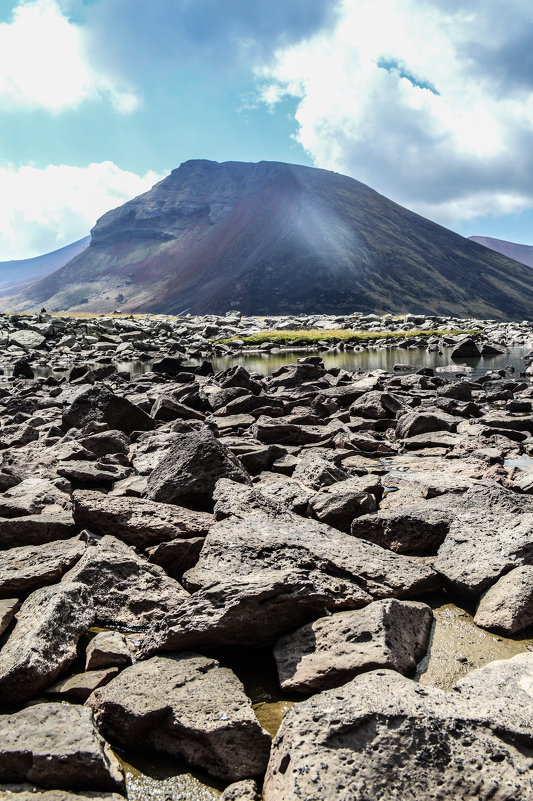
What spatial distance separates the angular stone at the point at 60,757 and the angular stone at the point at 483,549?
3201 millimetres

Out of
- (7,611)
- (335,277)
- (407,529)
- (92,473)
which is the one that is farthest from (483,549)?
(335,277)

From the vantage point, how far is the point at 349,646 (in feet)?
12.3

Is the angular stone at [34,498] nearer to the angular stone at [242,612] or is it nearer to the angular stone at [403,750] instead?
the angular stone at [242,612]

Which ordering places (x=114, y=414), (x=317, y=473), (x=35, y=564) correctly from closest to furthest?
1. (x=35, y=564)
2. (x=317, y=473)
3. (x=114, y=414)

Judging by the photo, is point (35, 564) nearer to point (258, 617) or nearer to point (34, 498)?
point (34, 498)

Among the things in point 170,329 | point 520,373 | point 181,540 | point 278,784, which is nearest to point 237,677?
point 278,784

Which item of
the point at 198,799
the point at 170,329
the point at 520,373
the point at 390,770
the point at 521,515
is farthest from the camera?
the point at 170,329

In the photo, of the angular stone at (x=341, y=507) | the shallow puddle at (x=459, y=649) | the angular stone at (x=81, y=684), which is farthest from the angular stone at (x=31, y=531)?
the shallow puddle at (x=459, y=649)

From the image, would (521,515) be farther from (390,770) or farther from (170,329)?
(170,329)

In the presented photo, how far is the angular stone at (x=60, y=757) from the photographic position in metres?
3.00

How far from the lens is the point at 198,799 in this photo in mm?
3033

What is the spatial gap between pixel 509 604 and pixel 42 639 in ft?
12.0

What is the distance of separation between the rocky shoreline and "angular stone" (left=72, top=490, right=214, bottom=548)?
0.02 m

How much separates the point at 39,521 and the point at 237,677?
3437 mm
